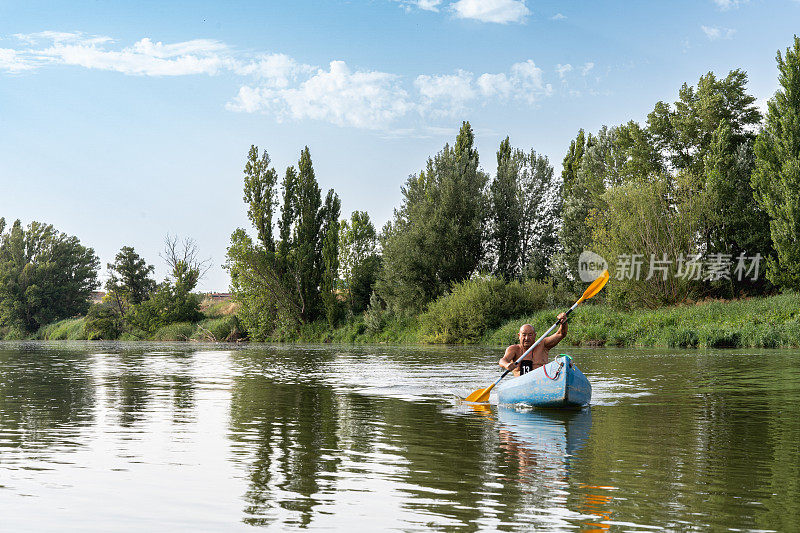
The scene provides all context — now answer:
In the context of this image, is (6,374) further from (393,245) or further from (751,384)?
(393,245)

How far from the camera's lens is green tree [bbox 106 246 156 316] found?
69.0 meters

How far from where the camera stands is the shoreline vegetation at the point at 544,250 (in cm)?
3834

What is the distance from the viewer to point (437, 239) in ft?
160

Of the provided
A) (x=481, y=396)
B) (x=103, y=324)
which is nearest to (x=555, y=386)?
(x=481, y=396)

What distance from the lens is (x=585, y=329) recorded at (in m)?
38.4

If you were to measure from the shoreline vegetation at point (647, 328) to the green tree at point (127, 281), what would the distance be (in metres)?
25.3

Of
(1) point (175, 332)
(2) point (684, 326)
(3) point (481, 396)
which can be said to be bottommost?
(1) point (175, 332)

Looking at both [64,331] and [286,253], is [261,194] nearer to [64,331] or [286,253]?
[286,253]

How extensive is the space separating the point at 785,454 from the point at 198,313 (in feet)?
205

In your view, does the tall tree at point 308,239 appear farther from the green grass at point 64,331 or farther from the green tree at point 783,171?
the green tree at point 783,171

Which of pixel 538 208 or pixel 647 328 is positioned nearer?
pixel 647 328

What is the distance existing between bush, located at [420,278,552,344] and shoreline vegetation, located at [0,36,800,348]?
88 mm

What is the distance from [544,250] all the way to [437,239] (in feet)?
28.8

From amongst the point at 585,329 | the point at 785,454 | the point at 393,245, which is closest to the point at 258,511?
the point at 785,454
